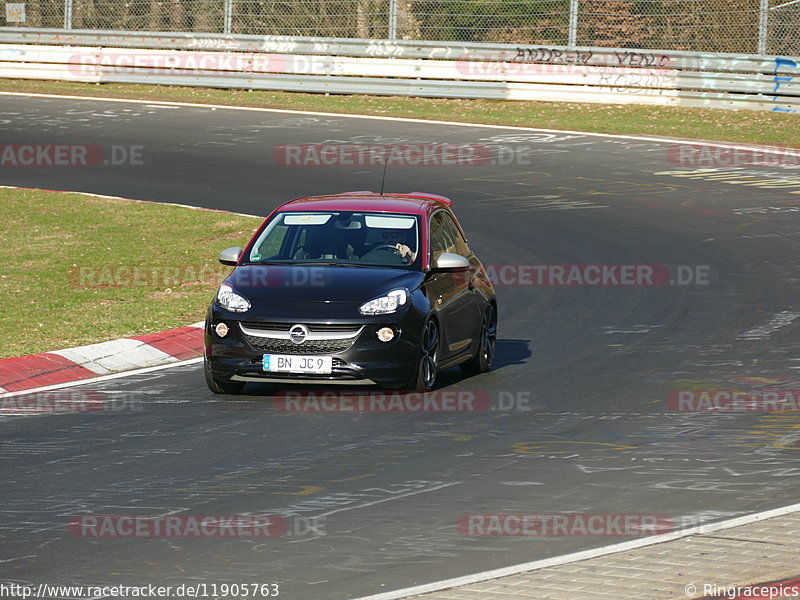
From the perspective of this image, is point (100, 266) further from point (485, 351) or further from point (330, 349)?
point (330, 349)

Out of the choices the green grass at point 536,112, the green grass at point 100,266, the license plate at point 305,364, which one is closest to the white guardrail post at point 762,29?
the green grass at point 536,112

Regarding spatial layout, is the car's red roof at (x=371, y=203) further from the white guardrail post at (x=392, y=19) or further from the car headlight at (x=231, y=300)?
the white guardrail post at (x=392, y=19)

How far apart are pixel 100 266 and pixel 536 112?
51.5ft

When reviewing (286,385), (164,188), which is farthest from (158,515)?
(164,188)

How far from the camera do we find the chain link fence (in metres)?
31.3

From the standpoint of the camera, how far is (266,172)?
26.1 m

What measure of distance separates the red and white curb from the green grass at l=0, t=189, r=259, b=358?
0.95 ft

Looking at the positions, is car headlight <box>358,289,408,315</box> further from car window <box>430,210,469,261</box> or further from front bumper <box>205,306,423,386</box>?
car window <box>430,210,469,261</box>

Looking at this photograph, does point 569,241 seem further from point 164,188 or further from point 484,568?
point 484,568

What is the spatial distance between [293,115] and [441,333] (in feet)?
66.9

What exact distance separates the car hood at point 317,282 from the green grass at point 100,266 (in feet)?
8.88

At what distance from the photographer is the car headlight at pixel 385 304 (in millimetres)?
11883

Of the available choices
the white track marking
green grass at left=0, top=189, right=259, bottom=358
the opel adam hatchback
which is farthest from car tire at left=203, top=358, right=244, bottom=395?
the white track marking

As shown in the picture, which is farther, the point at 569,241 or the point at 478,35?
the point at 478,35
